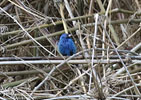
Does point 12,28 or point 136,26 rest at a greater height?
point 12,28

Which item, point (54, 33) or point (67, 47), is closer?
point (54, 33)

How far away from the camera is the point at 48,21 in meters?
4.41

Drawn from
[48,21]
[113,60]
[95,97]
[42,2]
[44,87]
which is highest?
[42,2]

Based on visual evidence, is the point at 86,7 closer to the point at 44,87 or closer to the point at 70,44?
the point at 70,44

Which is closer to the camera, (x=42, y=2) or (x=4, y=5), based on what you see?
(x=4, y=5)

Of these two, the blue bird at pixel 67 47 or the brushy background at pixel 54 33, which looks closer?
the brushy background at pixel 54 33

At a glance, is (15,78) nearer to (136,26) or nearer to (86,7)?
(86,7)

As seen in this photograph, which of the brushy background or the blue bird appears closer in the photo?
the brushy background

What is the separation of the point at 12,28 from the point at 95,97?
127 inches

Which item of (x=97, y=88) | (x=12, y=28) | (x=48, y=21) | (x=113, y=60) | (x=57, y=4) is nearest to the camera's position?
(x=97, y=88)

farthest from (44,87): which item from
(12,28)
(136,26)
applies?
(136,26)

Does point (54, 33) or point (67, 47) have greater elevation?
point (54, 33)

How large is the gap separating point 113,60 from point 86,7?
2380 millimetres

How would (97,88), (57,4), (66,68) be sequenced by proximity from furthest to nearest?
(57,4) → (66,68) → (97,88)
